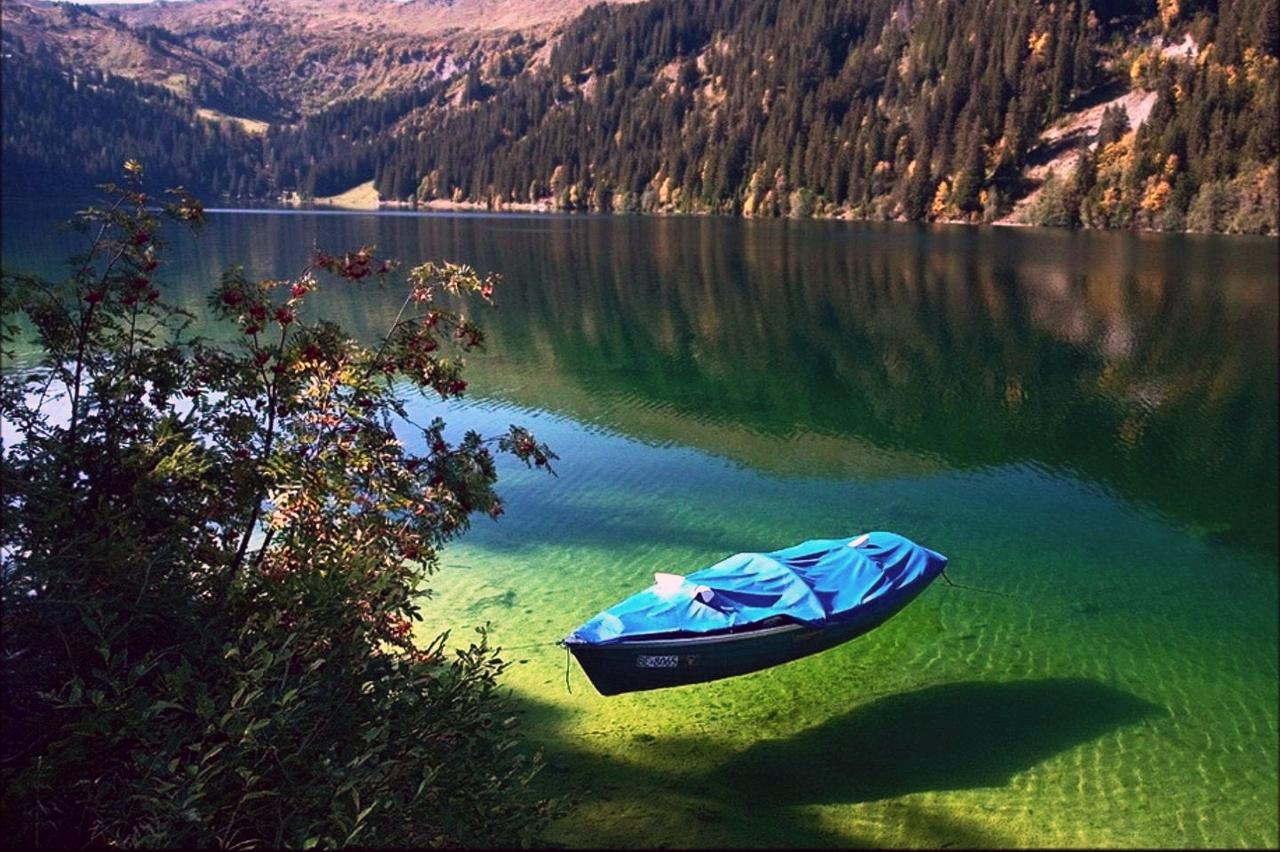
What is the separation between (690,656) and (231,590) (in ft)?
23.2

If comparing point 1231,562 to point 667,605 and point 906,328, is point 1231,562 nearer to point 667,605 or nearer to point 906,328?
point 667,605

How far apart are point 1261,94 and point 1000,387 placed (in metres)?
98.9

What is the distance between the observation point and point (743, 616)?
14711 millimetres

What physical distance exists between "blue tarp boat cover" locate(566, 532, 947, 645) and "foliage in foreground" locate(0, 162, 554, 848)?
3552mm

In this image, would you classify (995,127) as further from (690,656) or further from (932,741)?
(690,656)

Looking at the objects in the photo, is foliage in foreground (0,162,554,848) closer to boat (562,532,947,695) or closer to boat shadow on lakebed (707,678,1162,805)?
boat (562,532,947,695)

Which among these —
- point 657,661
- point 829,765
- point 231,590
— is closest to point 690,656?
point 657,661

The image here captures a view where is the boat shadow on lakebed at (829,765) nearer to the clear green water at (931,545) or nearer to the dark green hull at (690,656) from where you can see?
the clear green water at (931,545)

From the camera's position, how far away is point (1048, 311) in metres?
52.7

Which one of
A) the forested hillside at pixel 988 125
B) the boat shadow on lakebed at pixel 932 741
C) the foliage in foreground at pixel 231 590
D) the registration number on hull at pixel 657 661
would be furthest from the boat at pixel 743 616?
the forested hillside at pixel 988 125

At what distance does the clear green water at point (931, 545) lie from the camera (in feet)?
40.5

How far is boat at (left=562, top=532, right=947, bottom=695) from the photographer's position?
46.1ft

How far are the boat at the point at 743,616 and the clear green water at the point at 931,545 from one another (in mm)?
888

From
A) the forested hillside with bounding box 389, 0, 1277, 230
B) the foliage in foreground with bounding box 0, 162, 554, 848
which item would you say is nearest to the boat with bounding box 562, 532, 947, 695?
the foliage in foreground with bounding box 0, 162, 554, 848
